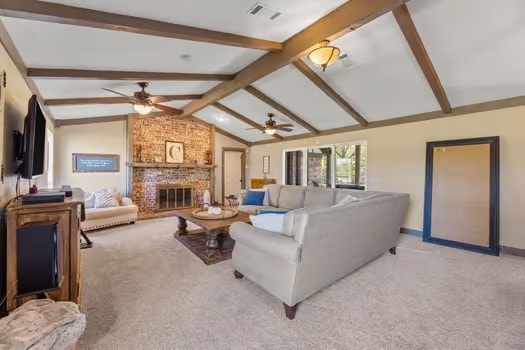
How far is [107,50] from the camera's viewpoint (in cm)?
282

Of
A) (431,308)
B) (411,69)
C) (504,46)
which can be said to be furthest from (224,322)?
(504,46)

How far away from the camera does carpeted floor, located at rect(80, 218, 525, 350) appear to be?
1.84 meters

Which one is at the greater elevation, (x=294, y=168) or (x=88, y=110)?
(x=88, y=110)

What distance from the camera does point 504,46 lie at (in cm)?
295

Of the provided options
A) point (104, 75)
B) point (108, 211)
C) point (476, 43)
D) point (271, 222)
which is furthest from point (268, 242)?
point (108, 211)

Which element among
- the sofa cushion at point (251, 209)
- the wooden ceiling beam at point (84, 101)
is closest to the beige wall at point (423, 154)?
the sofa cushion at point (251, 209)

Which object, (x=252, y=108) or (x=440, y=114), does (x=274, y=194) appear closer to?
(x=252, y=108)

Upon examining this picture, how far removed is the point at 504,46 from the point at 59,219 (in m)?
5.07

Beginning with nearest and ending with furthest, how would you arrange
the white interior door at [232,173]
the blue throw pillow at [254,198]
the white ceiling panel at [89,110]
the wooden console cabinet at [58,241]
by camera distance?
the wooden console cabinet at [58,241], the white ceiling panel at [89,110], the blue throw pillow at [254,198], the white interior door at [232,173]

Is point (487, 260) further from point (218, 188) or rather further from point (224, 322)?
point (218, 188)

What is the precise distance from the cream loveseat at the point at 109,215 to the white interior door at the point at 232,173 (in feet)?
11.0

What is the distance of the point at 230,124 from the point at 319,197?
4.11 metres

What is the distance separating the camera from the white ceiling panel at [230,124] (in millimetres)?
7054

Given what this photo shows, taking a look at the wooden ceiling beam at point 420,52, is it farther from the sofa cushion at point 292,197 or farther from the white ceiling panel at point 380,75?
the sofa cushion at point 292,197
